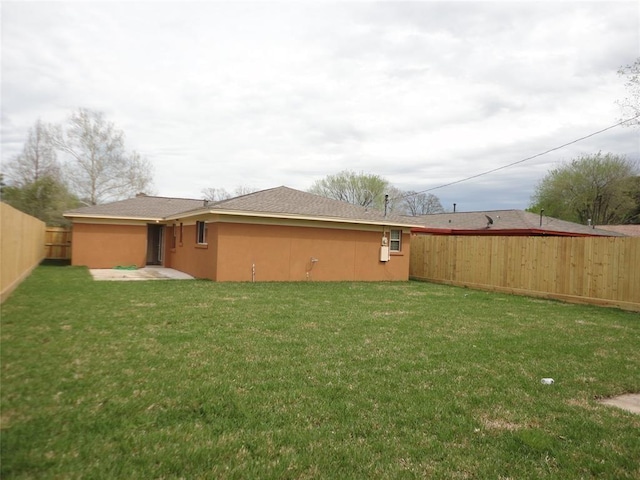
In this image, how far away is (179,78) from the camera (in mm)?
11414

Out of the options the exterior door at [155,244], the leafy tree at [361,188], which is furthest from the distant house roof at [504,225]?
the exterior door at [155,244]

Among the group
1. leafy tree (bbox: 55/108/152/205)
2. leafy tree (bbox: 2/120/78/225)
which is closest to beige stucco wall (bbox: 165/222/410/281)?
leafy tree (bbox: 2/120/78/225)

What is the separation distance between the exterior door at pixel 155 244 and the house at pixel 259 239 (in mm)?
859

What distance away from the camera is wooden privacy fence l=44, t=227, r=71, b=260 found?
2272cm

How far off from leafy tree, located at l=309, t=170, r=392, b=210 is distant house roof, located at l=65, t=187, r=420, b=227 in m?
21.3

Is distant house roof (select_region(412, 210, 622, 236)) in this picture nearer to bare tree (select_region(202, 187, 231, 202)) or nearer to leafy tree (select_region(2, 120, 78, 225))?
leafy tree (select_region(2, 120, 78, 225))

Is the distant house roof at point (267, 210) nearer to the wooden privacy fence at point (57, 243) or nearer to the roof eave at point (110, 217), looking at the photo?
the roof eave at point (110, 217)

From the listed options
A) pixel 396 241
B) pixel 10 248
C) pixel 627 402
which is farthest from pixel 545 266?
pixel 10 248

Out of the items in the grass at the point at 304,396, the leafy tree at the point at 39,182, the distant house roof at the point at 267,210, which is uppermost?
the leafy tree at the point at 39,182

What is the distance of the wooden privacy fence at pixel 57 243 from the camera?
74.5ft

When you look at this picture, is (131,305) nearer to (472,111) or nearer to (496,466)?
(496,466)

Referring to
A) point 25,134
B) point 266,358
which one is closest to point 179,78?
point 266,358

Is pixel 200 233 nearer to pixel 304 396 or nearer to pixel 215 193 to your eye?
pixel 304 396

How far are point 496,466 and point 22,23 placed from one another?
838 centimetres
